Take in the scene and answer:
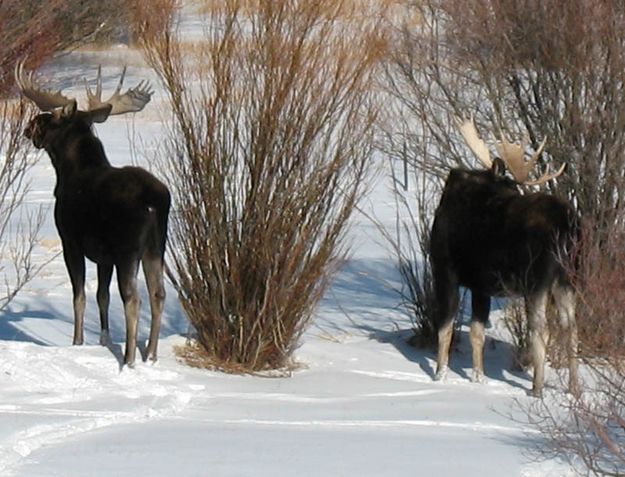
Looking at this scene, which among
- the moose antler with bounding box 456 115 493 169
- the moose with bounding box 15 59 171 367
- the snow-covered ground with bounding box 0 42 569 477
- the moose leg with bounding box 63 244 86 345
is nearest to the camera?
the snow-covered ground with bounding box 0 42 569 477

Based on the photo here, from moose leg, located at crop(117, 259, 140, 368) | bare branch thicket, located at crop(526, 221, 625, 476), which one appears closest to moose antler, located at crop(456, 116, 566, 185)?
bare branch thicket, located at crop(526, 221, 625, 476)

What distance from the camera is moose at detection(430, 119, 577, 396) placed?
11336 millimetres

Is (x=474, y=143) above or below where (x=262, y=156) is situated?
above

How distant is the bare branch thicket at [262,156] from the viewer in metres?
11.5

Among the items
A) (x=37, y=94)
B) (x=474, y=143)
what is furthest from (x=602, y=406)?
(x=37, y=94)

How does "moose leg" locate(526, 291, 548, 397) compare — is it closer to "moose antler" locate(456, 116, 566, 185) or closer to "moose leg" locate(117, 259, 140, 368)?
"moose antler" locate(456, 116, 566, 185)

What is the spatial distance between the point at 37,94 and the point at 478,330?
397 centimetres

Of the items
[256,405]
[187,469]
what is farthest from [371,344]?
[187,469]

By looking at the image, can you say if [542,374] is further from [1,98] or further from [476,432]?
[1,98]

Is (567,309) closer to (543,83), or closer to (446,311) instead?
(446,311)

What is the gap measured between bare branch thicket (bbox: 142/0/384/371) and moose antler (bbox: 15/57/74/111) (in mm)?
941

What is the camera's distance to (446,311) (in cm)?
1225

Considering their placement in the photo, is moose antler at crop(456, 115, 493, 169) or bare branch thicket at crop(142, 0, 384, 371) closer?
Answer: bare branch thicket at crop(142, 0, 384, 371)

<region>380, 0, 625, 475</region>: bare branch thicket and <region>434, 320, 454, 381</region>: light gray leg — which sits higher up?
<region>380, 0, 625, 475</region>: bare branch thicket
